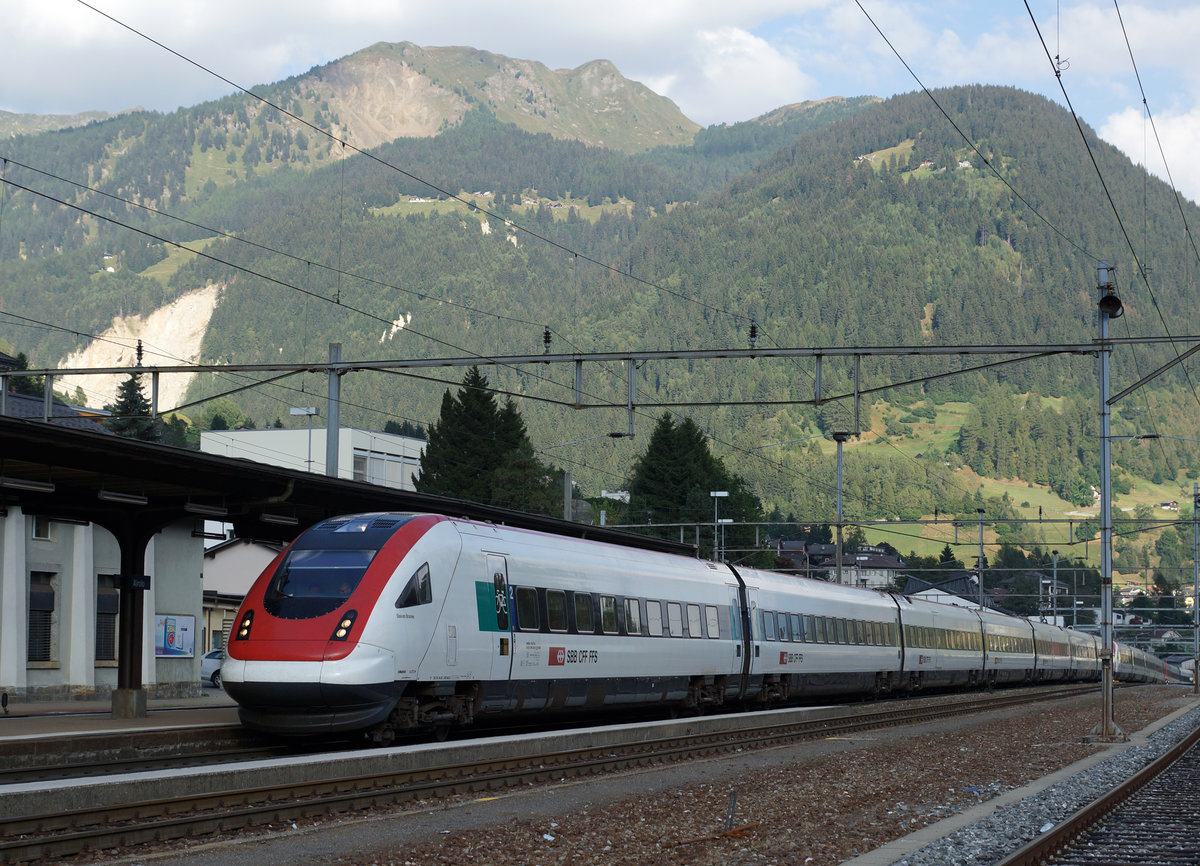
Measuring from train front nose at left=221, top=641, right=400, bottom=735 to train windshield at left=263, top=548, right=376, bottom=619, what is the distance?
626mm

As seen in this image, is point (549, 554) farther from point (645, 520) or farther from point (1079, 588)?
point (1079, 588)

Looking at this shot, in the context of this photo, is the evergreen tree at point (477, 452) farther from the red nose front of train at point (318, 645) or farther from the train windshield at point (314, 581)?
the red nose front of train at point (318, 645)

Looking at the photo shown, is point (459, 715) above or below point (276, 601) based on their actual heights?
below

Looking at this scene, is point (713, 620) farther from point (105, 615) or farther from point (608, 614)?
point (105, 615)

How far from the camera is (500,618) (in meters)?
20.9

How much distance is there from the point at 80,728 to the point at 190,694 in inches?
787

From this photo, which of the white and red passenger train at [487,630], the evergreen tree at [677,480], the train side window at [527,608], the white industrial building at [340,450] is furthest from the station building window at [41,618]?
the evergreen tree at [677,480]

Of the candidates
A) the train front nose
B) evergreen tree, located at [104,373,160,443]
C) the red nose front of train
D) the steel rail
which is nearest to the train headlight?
the red nose front of train

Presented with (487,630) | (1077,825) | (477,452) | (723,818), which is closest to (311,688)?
(487,630)

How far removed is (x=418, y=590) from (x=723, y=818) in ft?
20.1

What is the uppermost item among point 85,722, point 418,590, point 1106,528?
point 1106,528

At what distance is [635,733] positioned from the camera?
21828 mm

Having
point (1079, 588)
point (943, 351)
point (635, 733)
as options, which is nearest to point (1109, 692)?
point (943, 351)

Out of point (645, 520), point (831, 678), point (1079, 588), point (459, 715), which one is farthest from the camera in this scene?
point (1079, 588)
